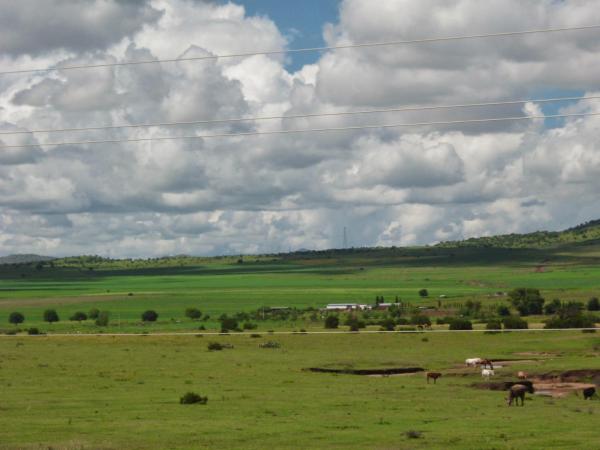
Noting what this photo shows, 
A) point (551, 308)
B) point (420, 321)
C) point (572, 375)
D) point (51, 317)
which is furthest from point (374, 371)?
point (51, 317)

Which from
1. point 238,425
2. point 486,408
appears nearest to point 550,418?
point 486,408

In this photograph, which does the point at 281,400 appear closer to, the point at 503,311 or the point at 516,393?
the point at 516,393

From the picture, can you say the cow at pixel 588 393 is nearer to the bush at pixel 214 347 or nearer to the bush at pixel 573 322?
the bush at pixel 214 347

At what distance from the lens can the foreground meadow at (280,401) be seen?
4425cm

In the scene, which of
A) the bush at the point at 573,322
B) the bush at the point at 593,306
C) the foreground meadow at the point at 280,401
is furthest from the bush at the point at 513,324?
the bush at the point at 593,306

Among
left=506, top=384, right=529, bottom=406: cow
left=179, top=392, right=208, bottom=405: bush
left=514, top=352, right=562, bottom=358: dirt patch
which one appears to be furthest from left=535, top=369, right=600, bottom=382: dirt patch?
left=179, top=392, right=208, bottom=405: bush

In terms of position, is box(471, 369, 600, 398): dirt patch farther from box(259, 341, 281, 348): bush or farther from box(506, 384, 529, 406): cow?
box(259, 341, 281, 348): bush

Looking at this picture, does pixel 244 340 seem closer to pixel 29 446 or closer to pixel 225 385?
pixel 225 385

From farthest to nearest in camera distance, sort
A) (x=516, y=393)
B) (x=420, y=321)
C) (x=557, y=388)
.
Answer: (x=420, y=321) < (x=557, y=388) < (x=516, y=393)

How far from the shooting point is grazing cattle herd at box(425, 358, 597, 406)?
191 feet

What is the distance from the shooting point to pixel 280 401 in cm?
5953

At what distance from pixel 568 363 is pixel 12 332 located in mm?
96514

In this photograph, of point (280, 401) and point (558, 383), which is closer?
point (280, 401)

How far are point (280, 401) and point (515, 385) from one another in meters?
13.9
